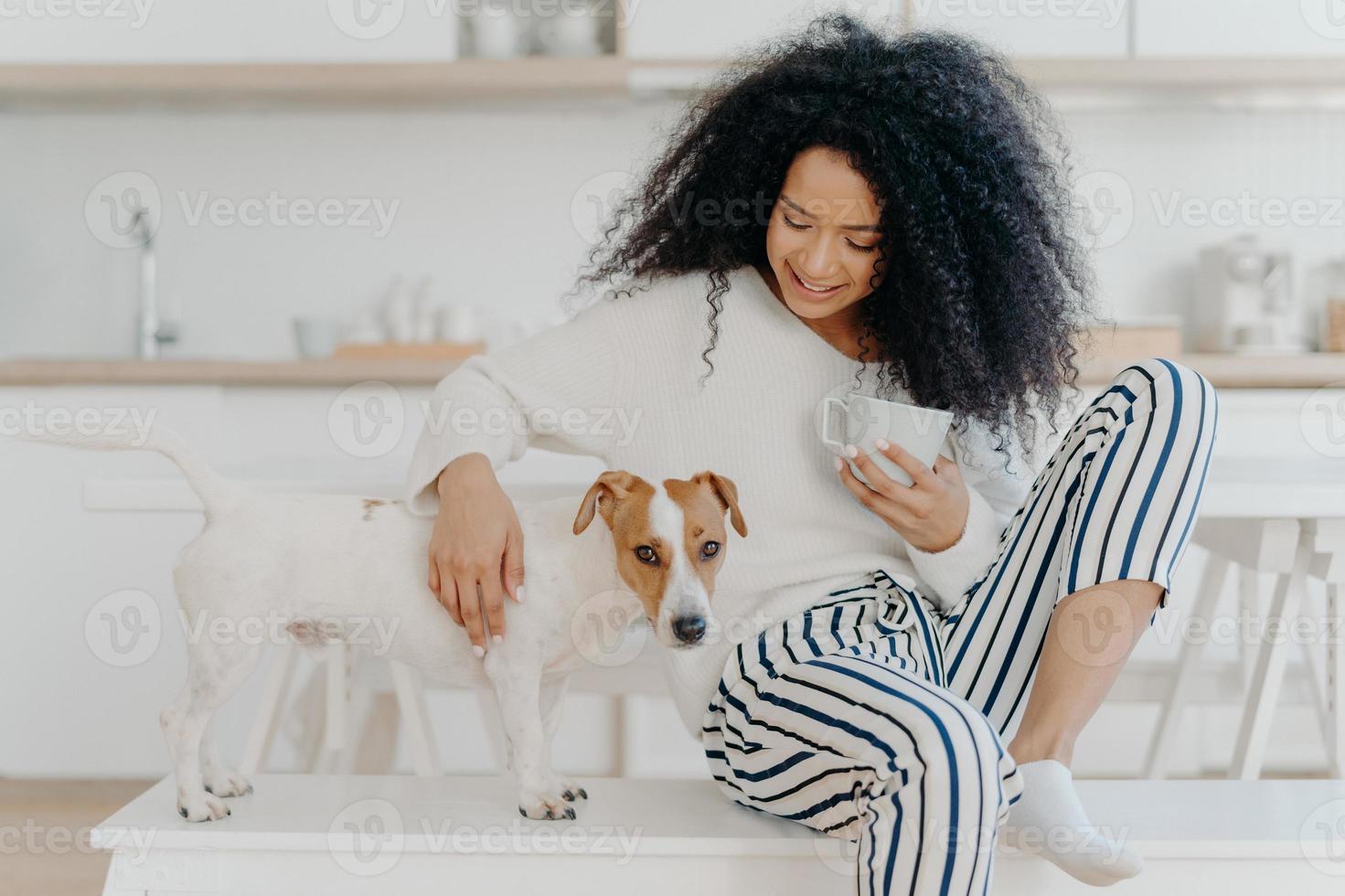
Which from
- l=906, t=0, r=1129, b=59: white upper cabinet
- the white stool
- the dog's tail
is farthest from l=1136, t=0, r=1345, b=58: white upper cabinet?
the dog's tail

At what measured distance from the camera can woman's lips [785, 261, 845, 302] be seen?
108cm

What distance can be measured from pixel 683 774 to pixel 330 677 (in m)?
0.92

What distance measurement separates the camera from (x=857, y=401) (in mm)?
1003

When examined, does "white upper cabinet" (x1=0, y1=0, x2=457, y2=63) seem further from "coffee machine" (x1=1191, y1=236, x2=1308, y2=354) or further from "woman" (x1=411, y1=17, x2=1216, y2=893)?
"coffee machine" (x1=1191, y1=236, x2=1308, y2=354)

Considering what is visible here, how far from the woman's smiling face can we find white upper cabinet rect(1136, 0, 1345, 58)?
1.52m

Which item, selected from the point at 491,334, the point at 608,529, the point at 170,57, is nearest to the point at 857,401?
the point at 608,529

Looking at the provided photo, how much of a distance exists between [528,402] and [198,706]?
384 mm

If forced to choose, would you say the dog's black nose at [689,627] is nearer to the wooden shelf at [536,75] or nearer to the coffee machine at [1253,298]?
the wooden shelf at [536,75]

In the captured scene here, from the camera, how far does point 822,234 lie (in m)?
1.06


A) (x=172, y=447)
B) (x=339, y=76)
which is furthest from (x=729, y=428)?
(x=339, y=76)

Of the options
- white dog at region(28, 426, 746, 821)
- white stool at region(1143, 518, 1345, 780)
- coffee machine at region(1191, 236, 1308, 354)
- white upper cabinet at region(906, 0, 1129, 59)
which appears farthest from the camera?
coffee machine at region(1191, 236, 1308, 354)

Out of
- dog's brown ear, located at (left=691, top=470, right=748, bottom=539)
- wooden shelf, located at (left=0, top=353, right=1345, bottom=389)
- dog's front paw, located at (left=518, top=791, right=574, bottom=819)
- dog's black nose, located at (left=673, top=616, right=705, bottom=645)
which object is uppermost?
wooden shelf, located at (left=0, top=353, right=1345, bottom=389)

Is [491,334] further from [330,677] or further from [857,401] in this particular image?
[857,401]

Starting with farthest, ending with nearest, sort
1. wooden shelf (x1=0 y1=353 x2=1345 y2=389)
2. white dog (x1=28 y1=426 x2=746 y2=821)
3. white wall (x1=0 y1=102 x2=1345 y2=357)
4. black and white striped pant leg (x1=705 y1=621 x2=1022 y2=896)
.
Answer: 1. white wall (x1=0 y1=102 x2=1345 y2=357)
2. wooden shelf (x1=0 y1=353 x2=1345 y2=389)
3. white dog (x1=28 y1=426 x2=746 y2=821)
4. black and white striped pant leg (x1=705 y1=621 x2=1022 y2=896)
